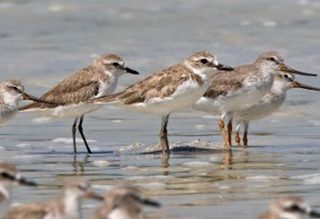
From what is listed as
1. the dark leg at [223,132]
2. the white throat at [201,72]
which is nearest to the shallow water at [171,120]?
the dark leg at [223,132]

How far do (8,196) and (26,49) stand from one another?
43.9 feet

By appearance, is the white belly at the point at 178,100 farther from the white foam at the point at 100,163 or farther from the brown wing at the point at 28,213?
the brown wing at the point at 28,213

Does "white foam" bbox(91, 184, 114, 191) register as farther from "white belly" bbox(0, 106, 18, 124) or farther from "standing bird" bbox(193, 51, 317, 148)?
"standing bird" bbox(193, 51, 317, 148)

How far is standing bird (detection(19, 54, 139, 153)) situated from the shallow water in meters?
0.39

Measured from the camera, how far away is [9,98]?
13.8 metres

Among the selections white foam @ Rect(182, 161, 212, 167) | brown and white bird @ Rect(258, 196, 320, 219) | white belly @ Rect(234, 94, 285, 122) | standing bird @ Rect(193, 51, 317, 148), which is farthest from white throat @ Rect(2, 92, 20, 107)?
brown and white bird @ Rect(258, 196, 320, 219)

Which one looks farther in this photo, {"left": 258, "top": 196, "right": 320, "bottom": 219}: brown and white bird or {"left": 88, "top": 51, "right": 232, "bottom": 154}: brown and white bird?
{"left": 88, "top": 51, "right": 232, "bottom": 154}: brown and white bird

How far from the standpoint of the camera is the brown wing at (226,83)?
1524cm

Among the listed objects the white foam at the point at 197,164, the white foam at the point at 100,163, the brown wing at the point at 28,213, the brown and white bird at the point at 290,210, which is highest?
the brown and white bird at the point at 290,210

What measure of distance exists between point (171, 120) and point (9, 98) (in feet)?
10.6

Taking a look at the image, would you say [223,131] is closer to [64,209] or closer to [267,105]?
[267,105]

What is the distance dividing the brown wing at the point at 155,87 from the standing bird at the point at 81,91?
1.14 feet

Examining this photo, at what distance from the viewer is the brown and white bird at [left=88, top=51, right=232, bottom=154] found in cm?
1395

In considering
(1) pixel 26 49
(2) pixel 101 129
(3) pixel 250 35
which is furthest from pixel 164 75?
(3) pixel 250 35
